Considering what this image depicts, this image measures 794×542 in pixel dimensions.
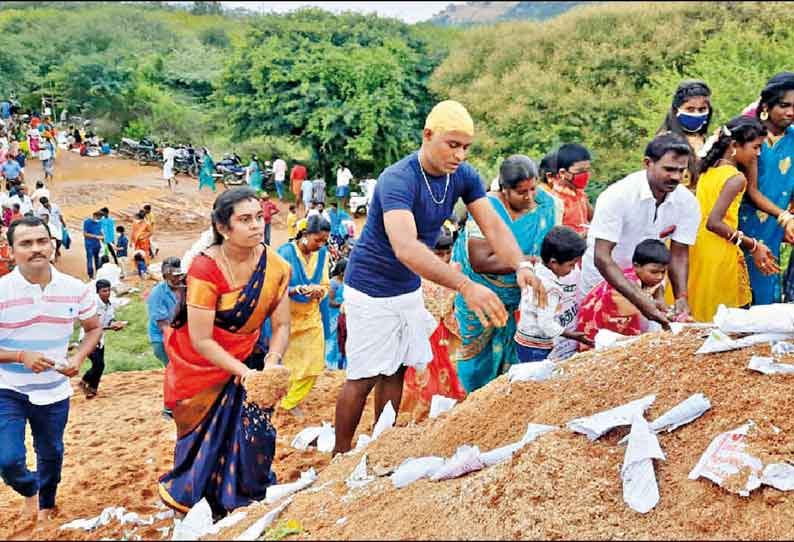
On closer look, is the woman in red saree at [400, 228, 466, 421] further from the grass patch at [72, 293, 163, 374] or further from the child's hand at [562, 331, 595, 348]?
the grass patch at [72, 293, 163, 374]

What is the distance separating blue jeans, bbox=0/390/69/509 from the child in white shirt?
2473 mm

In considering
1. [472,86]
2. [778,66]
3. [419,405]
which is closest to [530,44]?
[472,86]

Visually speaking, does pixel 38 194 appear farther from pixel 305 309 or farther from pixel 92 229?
pixel 305 309

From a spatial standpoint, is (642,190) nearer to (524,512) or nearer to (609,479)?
(609,479)

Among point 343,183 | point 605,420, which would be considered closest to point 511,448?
point 605,420

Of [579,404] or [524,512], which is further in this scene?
[579,404]

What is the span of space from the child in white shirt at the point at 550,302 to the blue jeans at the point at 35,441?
2.47 meters

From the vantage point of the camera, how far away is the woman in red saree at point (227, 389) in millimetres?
3451

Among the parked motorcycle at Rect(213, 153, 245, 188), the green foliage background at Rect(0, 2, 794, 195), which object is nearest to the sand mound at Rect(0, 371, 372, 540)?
the green foliage background at Rect(0, 2, 794, 195)

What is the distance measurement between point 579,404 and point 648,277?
1348 mm

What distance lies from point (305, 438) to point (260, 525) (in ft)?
7.91

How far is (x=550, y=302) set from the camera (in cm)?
386

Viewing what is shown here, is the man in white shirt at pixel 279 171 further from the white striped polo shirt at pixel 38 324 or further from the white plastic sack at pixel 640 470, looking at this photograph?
the white plastic sack at pixel 640 470

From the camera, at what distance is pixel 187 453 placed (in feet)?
12.0
